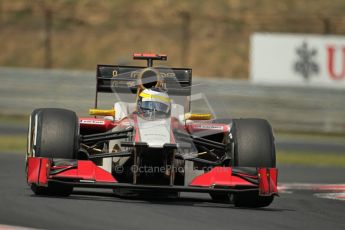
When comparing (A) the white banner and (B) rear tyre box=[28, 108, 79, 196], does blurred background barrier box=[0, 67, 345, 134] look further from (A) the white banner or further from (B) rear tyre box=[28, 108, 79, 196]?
(B) rear tyre box=[28, 108, 79, 196]

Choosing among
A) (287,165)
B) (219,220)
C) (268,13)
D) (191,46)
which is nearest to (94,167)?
(219,220)

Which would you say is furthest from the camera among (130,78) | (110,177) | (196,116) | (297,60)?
(297,60)

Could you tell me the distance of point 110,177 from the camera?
9.54 metres

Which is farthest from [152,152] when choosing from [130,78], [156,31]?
[156,31]

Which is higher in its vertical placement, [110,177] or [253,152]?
[253,152]

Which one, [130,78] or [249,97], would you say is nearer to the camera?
[130,78]

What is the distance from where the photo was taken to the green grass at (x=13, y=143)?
18.9 m

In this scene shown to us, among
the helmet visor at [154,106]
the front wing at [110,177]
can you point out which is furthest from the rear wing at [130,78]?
the front wing at [110,177]

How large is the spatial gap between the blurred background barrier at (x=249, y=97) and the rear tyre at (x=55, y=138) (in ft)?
46.9

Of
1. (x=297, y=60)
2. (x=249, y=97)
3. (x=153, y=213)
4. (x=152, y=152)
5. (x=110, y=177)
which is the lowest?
(x=153, y=213)

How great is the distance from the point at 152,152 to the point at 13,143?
11.2m

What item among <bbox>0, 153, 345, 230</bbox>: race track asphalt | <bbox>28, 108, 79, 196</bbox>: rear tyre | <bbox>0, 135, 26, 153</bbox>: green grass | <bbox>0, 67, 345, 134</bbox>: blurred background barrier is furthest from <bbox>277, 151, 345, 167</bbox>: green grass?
<bbox>28, 108, 79, 196</bbox>: rear tyre

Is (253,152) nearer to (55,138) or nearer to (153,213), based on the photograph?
(153,213)

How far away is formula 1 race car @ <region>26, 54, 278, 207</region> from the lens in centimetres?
952
